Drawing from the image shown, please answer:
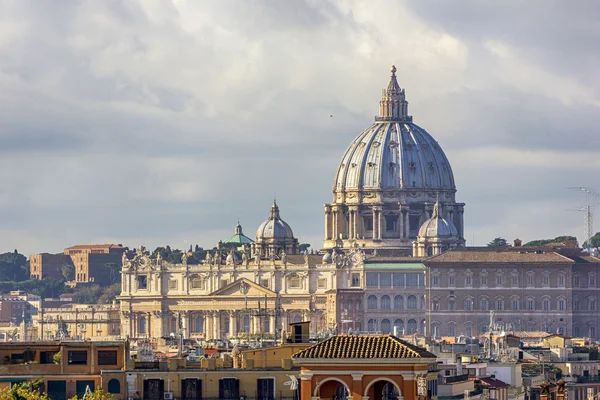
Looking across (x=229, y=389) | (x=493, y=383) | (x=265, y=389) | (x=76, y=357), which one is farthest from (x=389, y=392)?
(x=493, y=383)

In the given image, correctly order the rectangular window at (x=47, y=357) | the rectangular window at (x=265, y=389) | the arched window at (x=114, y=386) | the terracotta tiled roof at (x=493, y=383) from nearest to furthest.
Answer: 1. the rectangular window at (x=265, y=389)
2. the arched window at (x=114, y=386)
3. the rectangular window at (x=47, y=357)
4. the terracotta tiled roof at (x=493, y=383)

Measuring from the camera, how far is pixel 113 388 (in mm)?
71812

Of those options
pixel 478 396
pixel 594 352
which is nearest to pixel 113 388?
pixel 478 396

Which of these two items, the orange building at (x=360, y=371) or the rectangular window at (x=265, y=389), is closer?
the orange building at (x=360, y=371)

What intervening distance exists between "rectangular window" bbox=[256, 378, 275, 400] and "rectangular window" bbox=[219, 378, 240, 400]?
55 centimetres

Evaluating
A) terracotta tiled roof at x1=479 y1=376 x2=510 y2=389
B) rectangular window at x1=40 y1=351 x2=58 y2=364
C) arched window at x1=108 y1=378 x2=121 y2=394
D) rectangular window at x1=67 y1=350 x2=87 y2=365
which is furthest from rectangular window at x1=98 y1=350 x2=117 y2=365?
terracotta tiled roof at x1=479 y1=376 x2=510 y2=389

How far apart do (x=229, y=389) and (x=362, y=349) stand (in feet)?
57.3

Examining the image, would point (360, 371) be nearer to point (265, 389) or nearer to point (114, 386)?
point (265, 389)

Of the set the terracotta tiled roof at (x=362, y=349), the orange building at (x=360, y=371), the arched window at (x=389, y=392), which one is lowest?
the arched window at (x=389, y=392)

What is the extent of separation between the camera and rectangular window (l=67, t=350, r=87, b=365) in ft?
239

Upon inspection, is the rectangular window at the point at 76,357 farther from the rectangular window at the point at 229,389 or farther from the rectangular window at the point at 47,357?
the rectangular window at the point at 229,389

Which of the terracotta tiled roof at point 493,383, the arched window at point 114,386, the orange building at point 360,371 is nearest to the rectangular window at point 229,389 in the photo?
the arched window at point 114,386

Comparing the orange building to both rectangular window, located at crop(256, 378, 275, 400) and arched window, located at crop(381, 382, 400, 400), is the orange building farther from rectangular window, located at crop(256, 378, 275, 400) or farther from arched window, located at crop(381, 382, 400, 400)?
rectangular window, located at crop(256, 378, 275, 400)

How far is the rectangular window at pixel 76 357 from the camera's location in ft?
239
